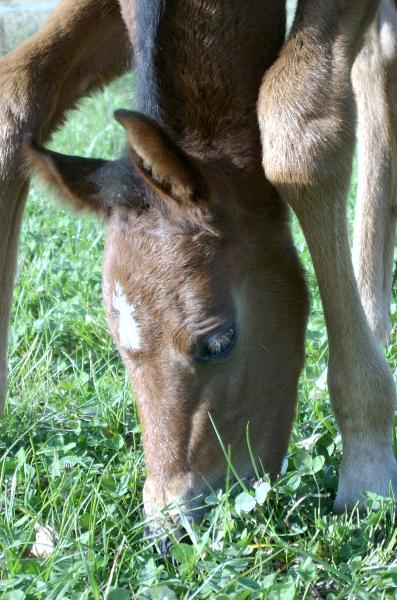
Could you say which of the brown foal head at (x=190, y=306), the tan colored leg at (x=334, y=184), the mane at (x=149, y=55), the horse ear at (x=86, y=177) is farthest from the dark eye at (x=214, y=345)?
the mane at (x=149, y=55)

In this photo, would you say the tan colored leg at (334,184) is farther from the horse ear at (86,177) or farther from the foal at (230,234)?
the horse ear at (86,177)

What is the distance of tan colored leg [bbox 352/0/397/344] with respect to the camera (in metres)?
4.23

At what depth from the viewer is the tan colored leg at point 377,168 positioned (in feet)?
13.9

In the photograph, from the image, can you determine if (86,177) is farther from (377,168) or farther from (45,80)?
(377,168)

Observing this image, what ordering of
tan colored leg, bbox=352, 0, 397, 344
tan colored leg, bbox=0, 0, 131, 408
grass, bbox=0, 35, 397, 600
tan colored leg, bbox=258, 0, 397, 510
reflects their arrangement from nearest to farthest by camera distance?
1. grass, bbox=0, 35, 397, 600
2. tan colored leg, bbox=258, 0, 397, 510
3. tan colored leg, bbox=0, 0, 131, 408
4. tan colored leg, bbox=352, 0, 397, 344

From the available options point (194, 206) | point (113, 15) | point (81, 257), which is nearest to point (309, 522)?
point (194, 206)

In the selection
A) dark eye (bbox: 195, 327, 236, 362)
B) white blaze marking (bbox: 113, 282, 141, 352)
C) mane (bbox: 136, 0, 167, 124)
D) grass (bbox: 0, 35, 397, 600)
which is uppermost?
mane (bbox: 136, 0, 167, 124)

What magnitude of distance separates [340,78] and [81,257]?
2452 mm

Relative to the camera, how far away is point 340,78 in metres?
3.07

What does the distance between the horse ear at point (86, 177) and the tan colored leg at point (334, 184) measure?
428mm

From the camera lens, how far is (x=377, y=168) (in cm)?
436

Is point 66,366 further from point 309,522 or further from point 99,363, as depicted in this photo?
point 309,522

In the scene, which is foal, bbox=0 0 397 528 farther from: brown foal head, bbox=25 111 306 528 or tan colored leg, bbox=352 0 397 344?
tan colored leg, bbox=352 0 397 344

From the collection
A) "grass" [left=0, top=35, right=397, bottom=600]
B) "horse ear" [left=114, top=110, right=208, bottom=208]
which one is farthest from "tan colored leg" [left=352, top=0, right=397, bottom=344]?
"horse ear" [left=114, top=110, right=208, bottom=208]
